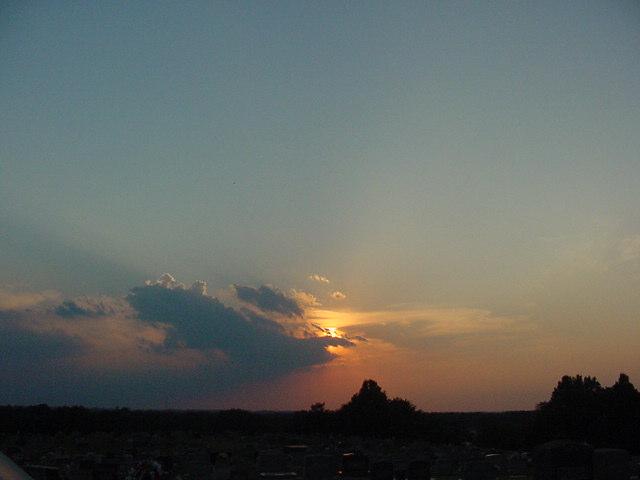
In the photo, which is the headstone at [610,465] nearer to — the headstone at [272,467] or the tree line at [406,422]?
the headstone at [272,467]

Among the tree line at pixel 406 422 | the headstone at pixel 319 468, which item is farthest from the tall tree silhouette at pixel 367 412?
the headstone at pixel 319 468

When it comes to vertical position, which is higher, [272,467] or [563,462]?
[563,462]

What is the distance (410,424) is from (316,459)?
52613 mm

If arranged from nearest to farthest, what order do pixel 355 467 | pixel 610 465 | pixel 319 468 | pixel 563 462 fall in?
pixel 563 462, pixel 610 465, pixel 319 468, pixel 355 467

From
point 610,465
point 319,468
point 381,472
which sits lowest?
point 381,472

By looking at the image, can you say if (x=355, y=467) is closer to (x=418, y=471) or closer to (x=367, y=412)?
(x=418, y=471)

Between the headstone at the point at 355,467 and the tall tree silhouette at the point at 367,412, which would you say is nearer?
the headstone at the point at 355,467

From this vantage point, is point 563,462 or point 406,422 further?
point 406,422

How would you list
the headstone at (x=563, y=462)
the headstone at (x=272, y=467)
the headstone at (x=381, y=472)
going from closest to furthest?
1. the headstone at (x=563, y=462)
2. the headstone at (x=381, y=472)
3. the headstone at (x=272, y=467)

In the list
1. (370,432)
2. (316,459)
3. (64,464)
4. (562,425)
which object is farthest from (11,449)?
(370,432)

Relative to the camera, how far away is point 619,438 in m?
48.4

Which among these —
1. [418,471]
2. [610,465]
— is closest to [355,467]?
[418,471]

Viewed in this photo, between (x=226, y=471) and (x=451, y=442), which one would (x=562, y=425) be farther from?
(x=226, y=471)

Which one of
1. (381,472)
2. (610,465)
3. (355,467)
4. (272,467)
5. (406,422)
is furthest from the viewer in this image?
(406,422)
